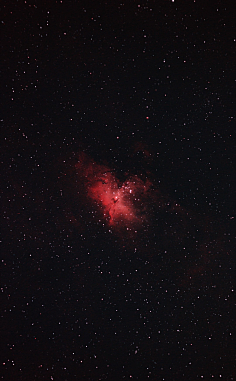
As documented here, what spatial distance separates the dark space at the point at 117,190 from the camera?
537mm

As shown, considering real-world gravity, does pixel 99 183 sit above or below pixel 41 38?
below

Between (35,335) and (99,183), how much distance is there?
1.34 feet

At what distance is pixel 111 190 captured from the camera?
55 cm

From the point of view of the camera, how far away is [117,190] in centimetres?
55

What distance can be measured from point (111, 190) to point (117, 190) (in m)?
0.01

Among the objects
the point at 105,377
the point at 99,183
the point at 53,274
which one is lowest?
the point at 105,377

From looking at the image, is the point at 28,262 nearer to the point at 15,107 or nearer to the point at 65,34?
the point at 15,107

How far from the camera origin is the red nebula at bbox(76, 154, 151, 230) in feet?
1.82

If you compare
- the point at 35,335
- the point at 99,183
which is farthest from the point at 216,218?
the point at 35,335

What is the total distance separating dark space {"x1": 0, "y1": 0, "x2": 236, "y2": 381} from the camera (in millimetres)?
537

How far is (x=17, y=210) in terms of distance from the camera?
56cm

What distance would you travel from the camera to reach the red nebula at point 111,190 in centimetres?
55

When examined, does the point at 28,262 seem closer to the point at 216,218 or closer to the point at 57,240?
the point at 57,240

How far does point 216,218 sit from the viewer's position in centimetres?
57
